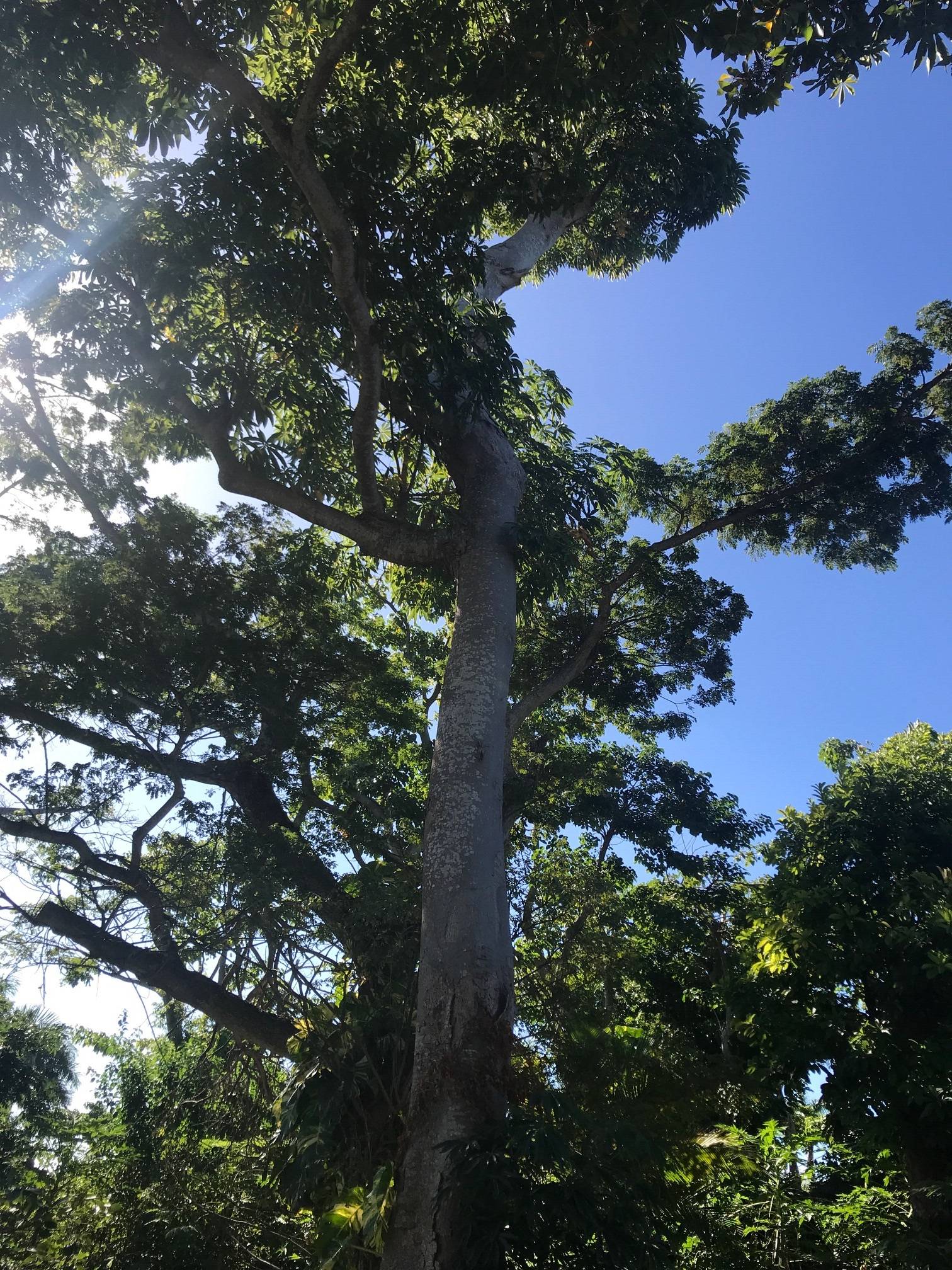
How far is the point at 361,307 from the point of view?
5.59 m

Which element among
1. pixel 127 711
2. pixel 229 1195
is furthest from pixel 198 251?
pixel 229 1195

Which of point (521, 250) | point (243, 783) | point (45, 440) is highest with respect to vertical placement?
point (521, 250)

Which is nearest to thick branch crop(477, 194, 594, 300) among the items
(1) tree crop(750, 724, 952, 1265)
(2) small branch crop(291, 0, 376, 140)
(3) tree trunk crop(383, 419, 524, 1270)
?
(2) small branch crop(291, 0, 376, 140)

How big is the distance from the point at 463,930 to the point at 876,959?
4229 mm

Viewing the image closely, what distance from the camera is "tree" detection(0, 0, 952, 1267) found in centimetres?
517

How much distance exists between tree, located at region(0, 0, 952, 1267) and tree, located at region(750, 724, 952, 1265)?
282 cm

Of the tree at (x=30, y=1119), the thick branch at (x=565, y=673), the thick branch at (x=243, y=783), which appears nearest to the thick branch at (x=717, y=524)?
the thick branch at (x=565, y=673)

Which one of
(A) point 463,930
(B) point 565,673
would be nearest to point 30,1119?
(B) point 565,673

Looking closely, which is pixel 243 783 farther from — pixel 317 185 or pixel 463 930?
pixel 317 185

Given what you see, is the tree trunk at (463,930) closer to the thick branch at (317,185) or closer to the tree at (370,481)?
the tree at (370,481)

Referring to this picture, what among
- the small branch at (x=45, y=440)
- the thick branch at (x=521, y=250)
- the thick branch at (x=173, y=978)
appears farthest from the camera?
the small branch at (x=45, y=440)

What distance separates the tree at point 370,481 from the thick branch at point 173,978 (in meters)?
0.03

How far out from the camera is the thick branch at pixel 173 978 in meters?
6.87

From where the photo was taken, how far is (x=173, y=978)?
280 inches
